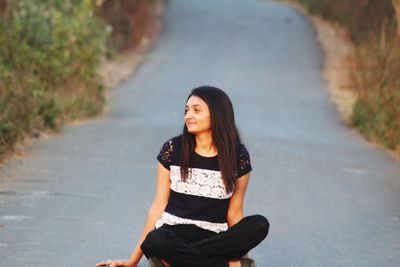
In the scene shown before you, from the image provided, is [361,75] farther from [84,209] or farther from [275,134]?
[84,209]

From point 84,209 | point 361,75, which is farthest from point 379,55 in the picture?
point 84,209

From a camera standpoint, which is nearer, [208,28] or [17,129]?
Result: [17,129]

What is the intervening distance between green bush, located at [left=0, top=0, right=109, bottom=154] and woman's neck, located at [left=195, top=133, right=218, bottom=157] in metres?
7.31

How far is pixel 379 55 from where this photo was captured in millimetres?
20891

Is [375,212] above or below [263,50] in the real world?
above

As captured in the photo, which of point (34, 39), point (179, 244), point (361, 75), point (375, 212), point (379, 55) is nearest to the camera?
point (179, 244)

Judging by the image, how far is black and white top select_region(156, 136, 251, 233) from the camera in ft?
20.3

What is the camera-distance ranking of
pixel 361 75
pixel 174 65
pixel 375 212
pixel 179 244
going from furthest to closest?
pixel 174 65, pixel 361 75, pixel 375 212, pixel 179 244

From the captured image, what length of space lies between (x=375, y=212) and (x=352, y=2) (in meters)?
31.0

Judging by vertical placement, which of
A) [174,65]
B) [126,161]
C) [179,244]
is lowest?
[174,65]

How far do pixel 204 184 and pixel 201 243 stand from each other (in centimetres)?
36

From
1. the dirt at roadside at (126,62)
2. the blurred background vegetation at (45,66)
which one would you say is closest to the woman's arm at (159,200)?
the blurred background vegetation at (45,66)

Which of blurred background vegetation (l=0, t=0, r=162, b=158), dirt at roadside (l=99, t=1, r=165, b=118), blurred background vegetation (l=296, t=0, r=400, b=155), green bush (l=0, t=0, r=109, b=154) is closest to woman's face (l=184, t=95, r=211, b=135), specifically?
blurred background vegetation (l=0, t=0, r=162, b=158)

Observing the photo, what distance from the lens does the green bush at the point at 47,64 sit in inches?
575
